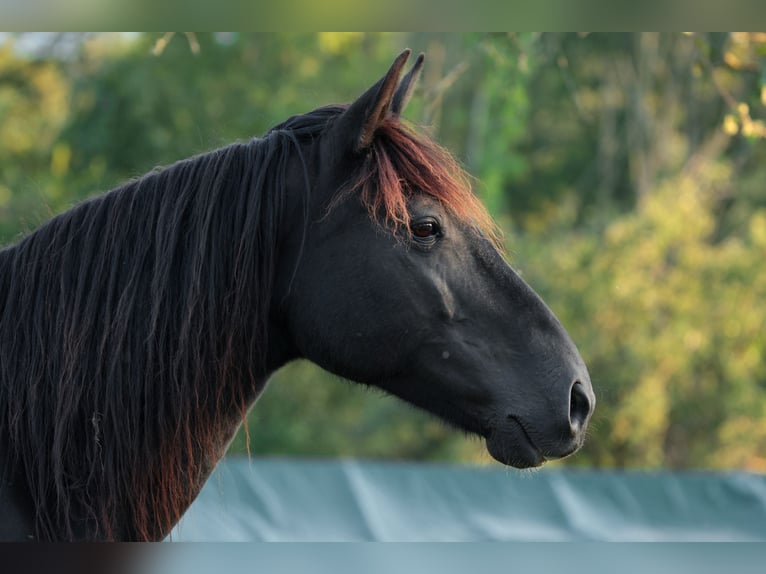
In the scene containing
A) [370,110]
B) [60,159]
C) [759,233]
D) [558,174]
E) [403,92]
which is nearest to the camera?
[370,110]

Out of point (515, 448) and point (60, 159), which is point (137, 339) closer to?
point (515, 448)

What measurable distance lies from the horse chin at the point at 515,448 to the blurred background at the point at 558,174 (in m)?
2.64

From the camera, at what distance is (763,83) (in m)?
4.05

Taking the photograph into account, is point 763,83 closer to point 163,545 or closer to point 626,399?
point 163,545

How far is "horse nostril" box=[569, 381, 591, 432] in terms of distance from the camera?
2287 millimetres

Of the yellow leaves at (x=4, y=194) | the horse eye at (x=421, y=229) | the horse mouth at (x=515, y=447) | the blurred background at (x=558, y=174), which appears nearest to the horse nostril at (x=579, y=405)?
the horse mouth at (x=515, y=447)

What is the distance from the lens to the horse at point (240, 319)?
7.34 feet

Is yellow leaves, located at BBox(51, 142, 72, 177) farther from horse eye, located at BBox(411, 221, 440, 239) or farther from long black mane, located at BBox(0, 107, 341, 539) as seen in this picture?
horse eye, located at BBox(411, 221, 440, 239)

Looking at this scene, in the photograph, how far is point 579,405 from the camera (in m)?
2.31

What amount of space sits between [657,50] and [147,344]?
14.9 metres

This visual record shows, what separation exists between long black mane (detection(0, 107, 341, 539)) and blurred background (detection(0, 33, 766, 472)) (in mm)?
2493

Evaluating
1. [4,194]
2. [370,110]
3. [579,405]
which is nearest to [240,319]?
[370,110]

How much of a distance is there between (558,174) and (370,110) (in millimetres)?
18195

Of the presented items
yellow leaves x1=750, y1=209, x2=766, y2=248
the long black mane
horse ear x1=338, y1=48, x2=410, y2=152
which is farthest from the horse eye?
yellow leaves x1=750, y1=209, x2=766, y2=248
